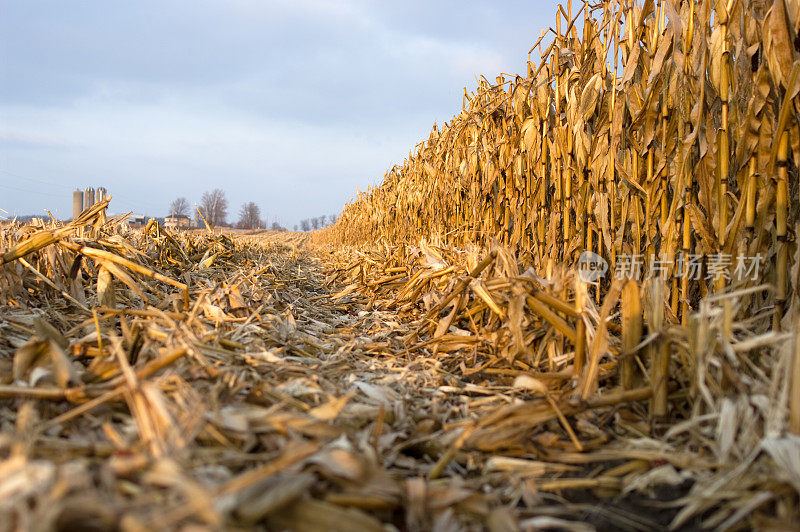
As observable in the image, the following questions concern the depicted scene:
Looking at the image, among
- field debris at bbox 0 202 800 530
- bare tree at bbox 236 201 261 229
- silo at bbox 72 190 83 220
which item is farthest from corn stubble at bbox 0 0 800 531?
bare tree at bbox 236 201 261 229

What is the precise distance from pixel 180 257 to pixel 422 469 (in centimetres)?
367

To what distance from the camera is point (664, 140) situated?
2262 mm

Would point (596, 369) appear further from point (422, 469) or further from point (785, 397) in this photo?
point (422, 469)

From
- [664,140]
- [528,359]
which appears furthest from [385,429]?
[664,140]

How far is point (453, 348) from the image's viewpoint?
2.29m

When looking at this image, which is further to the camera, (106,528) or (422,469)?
(422,469)

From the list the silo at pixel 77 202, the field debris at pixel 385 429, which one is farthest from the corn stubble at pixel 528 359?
the silo at pixel 77 202

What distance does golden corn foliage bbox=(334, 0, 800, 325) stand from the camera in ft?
6.29

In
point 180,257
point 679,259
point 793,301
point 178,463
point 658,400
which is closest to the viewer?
point 178,463

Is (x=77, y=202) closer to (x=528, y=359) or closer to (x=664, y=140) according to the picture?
(x=528, y=359)

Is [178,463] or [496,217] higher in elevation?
[496,217]

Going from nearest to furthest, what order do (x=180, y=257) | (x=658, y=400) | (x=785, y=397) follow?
(x=785, y=397)
(x=658, y=400)
(x=180, y=257)

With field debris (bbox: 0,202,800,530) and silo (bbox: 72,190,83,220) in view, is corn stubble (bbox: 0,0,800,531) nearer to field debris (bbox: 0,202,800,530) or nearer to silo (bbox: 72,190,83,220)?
field debris (bbox: 0,202,800,530)

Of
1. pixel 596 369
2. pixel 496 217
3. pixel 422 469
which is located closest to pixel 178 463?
pixel 422 469
